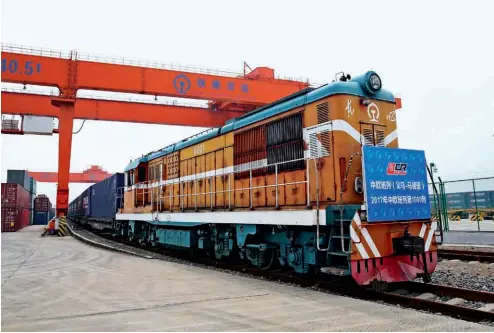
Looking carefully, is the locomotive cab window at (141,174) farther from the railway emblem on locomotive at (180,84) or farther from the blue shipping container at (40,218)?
the blue shipping container at (40,218)

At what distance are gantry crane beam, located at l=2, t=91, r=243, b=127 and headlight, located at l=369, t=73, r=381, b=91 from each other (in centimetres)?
1733

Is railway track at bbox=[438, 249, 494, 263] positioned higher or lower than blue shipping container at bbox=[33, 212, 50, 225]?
lower

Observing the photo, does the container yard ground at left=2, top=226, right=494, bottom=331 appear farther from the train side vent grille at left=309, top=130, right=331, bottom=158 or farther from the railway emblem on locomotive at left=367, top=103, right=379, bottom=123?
the railway emblem on locomotive at left=367, top=103, right=379, bottom=123

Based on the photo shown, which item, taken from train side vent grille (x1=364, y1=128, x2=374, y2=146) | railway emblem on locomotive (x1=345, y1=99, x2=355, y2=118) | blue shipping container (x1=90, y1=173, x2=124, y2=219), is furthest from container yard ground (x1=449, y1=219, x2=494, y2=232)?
blue shipping container (x1=90, y1=173, x2=124, y2=219)

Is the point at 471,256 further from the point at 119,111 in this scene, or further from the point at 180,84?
the point at 119,111

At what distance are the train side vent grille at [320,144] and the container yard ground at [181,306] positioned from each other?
2341 millimetres

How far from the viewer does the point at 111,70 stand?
763 inches

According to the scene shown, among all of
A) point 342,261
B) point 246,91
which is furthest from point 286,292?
point 246,91

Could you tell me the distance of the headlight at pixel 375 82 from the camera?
23.4 ft

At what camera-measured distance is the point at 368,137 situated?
708 cm

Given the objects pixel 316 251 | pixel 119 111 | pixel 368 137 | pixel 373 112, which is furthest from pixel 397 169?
pixel 119 111

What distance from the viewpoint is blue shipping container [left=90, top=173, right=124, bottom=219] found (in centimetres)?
1784

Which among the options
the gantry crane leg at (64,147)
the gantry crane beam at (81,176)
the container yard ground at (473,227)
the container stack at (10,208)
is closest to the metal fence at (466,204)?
the container yard ground at (473,227)

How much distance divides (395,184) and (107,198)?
54.1 feet
